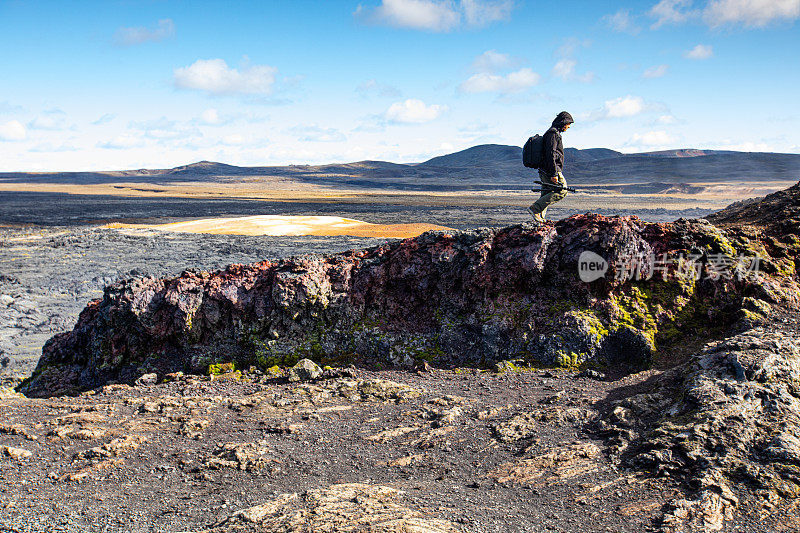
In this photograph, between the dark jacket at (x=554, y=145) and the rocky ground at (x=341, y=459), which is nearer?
the rocky ground at (x=341, y=459)

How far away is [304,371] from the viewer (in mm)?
7660

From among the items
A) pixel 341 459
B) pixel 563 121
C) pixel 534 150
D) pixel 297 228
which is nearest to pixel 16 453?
pixel 341 459

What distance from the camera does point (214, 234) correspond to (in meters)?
30.0

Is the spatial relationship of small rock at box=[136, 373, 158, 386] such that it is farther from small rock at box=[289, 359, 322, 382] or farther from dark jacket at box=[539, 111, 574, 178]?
dark jacket at box=[539, 111, 574, 178]

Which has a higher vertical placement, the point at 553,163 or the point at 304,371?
the point at 553,163

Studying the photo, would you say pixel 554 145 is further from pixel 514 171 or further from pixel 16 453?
pixel 514 171

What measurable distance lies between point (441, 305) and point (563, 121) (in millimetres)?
3728

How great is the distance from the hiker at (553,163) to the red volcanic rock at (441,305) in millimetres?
1167

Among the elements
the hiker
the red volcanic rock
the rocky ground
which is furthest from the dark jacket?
the rocky ground

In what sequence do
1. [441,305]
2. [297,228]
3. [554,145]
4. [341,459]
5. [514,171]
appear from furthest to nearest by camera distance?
1. [514,171]
2. [297,228]
3. [554,145]
4. [441,305]
5. [341,459]

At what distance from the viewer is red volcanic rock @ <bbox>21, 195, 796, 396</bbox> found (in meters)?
7.97

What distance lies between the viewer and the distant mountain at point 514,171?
10712 cm

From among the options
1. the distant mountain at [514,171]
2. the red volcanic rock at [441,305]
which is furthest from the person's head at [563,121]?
the distant mountain at [514,171]

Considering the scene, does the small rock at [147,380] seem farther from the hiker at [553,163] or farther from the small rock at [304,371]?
the hiker at [553,163]
